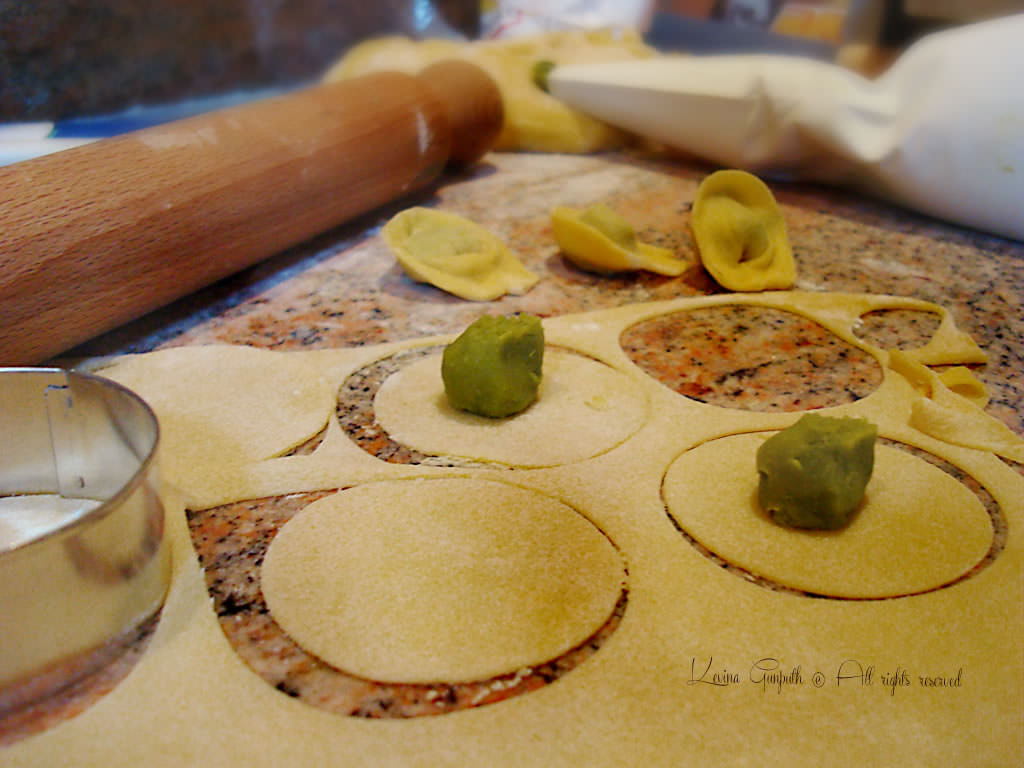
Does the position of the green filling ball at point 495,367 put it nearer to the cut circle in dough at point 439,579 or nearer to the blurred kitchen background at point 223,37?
the cut circle in dough at point 439,579

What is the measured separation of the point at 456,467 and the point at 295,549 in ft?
0.74

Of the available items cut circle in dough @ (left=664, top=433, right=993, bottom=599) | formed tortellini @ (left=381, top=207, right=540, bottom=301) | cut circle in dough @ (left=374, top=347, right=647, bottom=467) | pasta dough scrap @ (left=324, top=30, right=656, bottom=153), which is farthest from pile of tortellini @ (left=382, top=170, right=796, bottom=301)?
pasta dough scrap @ (left=324, top=30, right=656, bottom=153)

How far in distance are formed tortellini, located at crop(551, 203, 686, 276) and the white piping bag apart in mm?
597

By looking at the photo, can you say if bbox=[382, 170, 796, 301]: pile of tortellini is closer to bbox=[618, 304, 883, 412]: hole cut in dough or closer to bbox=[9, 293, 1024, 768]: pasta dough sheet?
bbox=[618, 304, 883, 412]: hole cut in dough

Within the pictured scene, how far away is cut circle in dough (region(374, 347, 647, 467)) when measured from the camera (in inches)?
38.8

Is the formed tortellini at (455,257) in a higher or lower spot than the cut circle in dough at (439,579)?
higher

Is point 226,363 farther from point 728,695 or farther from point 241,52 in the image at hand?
point 241,52

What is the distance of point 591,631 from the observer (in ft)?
2.38

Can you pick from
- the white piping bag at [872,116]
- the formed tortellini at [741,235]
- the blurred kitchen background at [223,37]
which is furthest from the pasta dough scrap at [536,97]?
the formed tortellini at [741,235]

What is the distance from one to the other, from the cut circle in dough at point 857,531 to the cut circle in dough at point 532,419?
0.12 metres

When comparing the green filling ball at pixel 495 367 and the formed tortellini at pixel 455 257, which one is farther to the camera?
the formed tortellini at pixel 455 257

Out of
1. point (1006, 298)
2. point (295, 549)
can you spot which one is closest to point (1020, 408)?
point (1006, 298)

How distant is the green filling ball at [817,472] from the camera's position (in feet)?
2.73

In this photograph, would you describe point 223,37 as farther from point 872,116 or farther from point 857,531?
point 857,531
